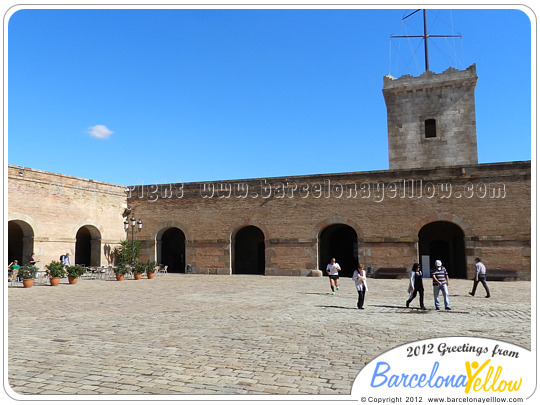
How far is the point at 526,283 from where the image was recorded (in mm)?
18484

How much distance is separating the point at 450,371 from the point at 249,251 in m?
23.5

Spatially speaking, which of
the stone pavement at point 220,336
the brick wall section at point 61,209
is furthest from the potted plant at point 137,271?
the stone pavement at point 220,336

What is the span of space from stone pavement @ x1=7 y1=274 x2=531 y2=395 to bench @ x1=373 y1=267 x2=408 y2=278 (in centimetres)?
616

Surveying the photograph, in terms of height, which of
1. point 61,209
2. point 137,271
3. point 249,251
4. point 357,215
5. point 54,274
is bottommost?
point 137,271

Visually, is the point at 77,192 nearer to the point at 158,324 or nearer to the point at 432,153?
the point at 158,324

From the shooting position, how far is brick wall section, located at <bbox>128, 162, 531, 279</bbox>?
1994 centimetres

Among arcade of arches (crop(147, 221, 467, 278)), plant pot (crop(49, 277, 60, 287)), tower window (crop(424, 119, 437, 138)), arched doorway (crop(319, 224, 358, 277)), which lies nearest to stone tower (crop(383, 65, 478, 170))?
tower window (crop(424, 119, 437, 138))

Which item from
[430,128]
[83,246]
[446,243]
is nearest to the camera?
[446,243]

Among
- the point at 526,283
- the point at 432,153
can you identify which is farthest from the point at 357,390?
the point at 432,153

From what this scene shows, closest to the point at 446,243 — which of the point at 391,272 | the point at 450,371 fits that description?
the point at 391,272

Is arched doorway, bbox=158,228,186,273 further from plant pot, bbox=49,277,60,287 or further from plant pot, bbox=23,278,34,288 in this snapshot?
plant pot, bbox=23,278,34,288

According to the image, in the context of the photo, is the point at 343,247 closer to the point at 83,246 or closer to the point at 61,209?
the point at 61,209

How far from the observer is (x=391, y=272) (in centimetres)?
2094

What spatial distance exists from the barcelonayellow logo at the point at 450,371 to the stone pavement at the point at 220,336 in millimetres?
941
